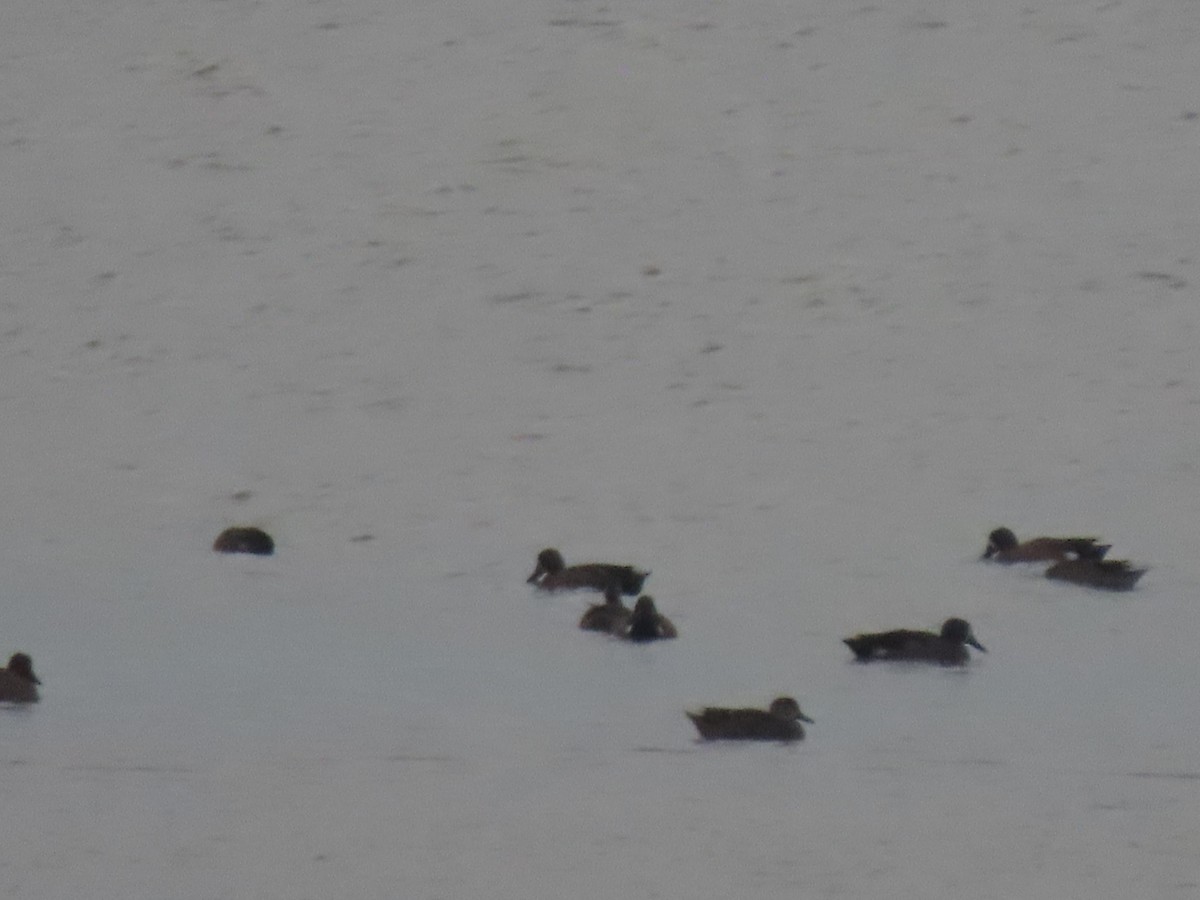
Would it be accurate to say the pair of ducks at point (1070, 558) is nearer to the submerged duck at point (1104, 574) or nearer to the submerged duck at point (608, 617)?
the submerged duck at point (1104, 574)

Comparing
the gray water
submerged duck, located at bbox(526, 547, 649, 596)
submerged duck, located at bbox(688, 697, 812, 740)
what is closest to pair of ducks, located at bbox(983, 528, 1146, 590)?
the gray water

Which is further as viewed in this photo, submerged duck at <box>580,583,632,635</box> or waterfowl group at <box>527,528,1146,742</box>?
submerged duck at <box>580,583,632,635</box>

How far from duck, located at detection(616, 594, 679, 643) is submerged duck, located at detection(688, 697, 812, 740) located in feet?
5.30

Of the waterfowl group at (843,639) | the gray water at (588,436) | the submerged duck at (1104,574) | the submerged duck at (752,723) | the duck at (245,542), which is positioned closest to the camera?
the gray water at (588,436)

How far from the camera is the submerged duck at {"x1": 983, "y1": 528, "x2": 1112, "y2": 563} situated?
45.2 ft

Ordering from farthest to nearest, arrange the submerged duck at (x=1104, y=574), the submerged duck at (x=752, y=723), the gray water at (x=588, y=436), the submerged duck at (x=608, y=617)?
the submerged duck at (x=1104, y=574)
the submerged duck at (x=608, y=617)
the submerged duck at (x=752, y=723)
the gray water at (x=588, y=436)

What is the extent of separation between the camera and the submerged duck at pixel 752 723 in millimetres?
10453

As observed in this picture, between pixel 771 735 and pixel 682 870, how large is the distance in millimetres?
1633

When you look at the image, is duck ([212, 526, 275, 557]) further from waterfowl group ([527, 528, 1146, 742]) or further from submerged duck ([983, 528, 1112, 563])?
submerged duck ([983, 528, 1112, 563])

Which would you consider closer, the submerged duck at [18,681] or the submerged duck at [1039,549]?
the submerged duck at [18,681]

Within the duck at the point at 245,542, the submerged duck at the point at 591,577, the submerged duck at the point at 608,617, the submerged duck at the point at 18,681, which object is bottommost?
the duck at the point at 245,542

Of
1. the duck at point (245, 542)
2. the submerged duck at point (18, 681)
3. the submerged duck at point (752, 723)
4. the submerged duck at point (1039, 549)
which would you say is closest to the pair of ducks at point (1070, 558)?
the submerged duck at point (1039, 549)

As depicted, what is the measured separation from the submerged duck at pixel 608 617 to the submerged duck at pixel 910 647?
1129mm

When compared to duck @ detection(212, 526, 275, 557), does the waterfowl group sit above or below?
above
